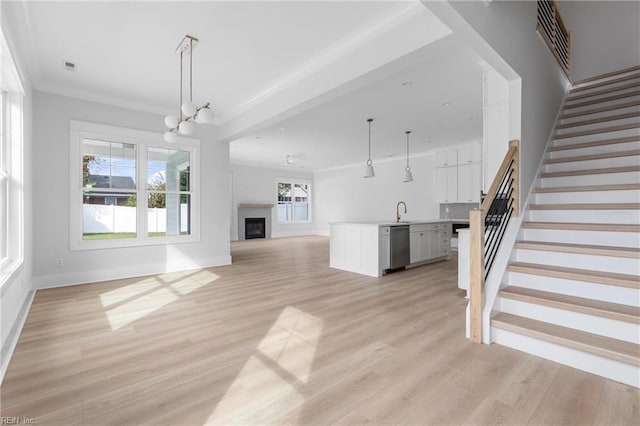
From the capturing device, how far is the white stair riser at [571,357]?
185 centimetres

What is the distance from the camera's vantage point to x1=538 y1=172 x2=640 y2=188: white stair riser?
306cm

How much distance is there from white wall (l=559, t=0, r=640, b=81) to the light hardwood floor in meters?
5.96

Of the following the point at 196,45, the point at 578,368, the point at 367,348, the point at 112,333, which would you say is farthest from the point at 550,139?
the point at 112,333

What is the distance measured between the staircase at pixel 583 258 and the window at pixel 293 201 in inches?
366

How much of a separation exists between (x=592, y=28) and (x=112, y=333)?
925cm

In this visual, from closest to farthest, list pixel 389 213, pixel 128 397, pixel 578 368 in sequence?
pixel 128 397, pixel 578 368, pixel 389 213

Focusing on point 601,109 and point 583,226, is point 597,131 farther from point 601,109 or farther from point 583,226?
point 583,226

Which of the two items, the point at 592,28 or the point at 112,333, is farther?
the point at 592,28

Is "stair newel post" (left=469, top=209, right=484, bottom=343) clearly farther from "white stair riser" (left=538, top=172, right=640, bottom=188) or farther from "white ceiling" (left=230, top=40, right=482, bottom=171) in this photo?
"white stair riser" (left=538, top=172, right=640, bottom=188)

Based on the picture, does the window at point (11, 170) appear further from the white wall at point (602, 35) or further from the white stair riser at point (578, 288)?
the white wall at point (602, 35)

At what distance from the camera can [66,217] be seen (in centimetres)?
430

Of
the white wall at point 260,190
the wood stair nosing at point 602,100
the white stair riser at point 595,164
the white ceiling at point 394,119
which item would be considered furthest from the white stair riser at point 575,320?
the white wall at point 260,190

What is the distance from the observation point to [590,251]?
252 cm

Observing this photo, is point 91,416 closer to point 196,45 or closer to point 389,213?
point 196,45
